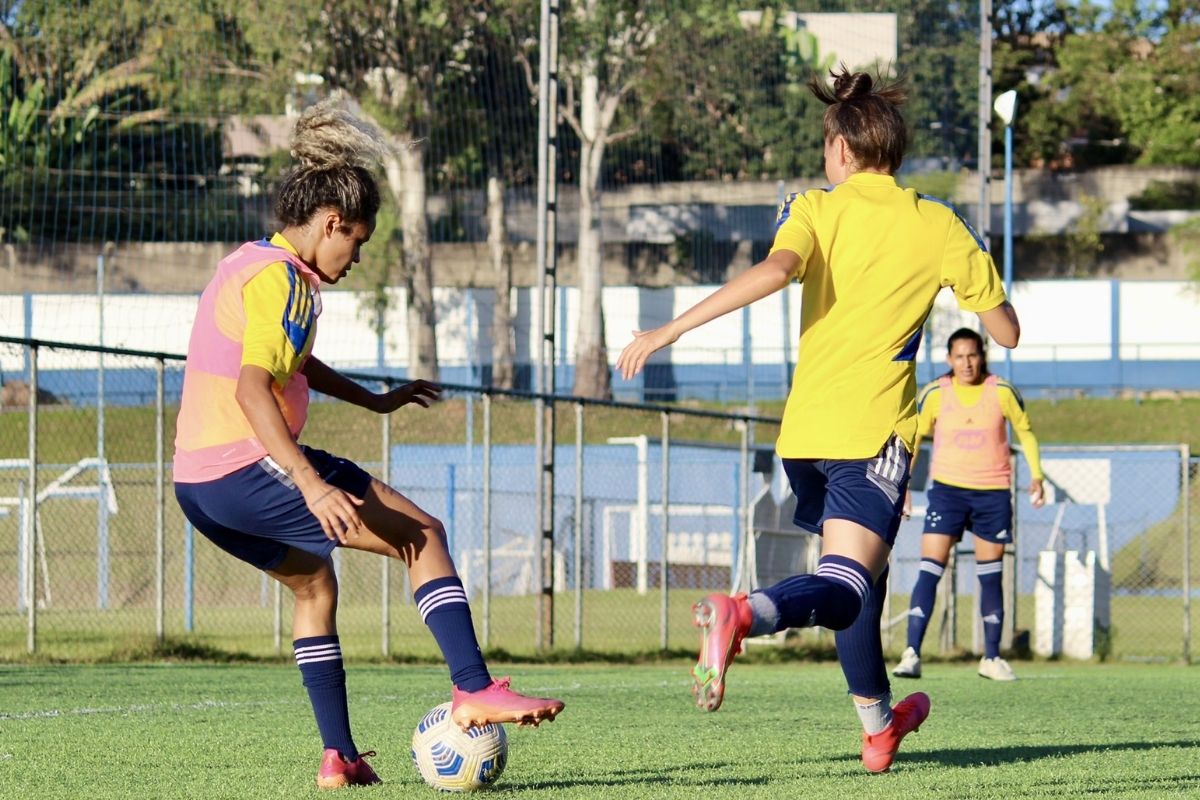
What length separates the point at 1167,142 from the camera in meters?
48.2

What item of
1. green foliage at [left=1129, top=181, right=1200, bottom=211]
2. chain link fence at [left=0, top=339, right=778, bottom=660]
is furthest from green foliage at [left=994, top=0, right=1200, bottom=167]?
chain link fence at [left=0, top=339, right=778, bottom=660]

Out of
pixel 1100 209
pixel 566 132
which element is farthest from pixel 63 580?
pixel 1100 209

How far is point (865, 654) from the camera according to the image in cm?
528

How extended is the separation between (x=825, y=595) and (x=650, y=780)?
853 millimetres

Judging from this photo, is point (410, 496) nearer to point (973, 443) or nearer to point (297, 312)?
point (973, 443)

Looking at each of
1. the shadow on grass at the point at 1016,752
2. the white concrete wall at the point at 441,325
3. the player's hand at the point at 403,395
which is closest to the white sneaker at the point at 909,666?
the white concrete wall at the point at 441,325

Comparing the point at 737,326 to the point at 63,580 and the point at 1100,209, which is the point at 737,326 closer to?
the point at 63,580

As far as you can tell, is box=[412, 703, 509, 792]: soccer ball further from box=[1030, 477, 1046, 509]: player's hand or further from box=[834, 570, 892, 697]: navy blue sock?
box=[1030, 477, 1046, 509]: player's hand

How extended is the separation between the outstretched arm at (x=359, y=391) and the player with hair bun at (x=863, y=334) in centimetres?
112

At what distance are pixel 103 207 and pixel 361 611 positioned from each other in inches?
330

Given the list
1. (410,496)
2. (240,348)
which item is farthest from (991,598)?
(410,496)

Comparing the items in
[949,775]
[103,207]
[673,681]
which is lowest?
[673,681]

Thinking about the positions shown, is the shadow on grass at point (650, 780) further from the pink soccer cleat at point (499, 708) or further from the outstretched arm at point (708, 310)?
the outstretched arm at point (708, 310)

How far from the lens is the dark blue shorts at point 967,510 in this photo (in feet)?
35.4
